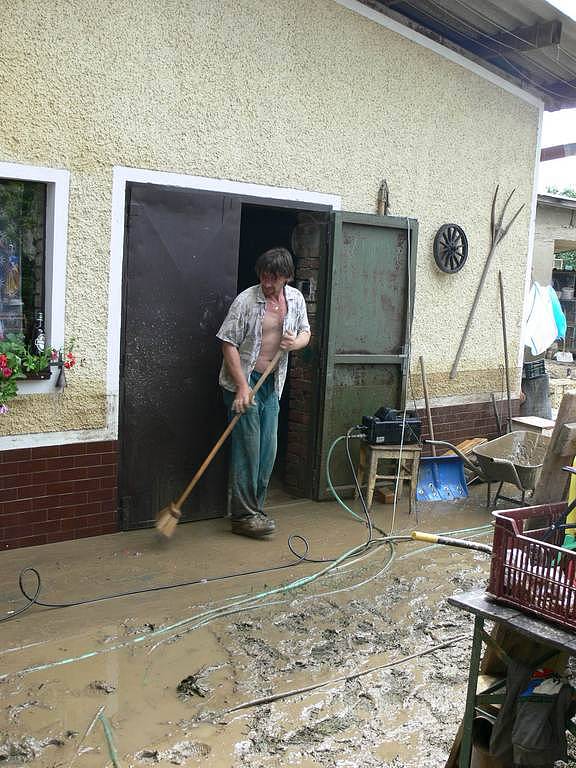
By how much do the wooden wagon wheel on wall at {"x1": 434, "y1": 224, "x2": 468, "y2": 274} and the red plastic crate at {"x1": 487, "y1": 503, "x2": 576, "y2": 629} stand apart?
5.22m

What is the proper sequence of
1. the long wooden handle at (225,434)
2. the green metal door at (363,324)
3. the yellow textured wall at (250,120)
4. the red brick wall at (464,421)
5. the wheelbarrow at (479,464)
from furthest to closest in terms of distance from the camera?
1. the red brick wall at (464,421)
2. the wheelbarrow at (479,464)
3. the green metal door at (363,324)
4. the long wooden handle at (225,434)
5. the yellow textured wall at (250,120)

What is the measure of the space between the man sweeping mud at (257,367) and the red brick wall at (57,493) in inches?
36.5

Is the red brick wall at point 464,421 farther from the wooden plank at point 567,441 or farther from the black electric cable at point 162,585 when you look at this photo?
the wooden plank at point 567,441

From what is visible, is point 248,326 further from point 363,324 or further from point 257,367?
point 363,324

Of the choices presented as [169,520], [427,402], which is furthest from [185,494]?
[427,402]

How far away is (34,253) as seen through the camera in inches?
215

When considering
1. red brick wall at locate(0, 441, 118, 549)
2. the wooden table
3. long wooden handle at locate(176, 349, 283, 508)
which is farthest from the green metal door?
the wooden table

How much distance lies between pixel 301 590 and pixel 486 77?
5610 millimetres

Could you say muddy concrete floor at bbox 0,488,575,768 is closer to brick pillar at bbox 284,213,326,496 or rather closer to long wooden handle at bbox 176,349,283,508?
long wooden handle at bbox 176,349,283,508

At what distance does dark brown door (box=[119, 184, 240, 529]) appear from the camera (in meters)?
5.81

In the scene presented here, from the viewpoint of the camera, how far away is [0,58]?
500cm

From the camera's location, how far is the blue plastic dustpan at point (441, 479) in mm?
7289

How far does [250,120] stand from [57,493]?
121 inches

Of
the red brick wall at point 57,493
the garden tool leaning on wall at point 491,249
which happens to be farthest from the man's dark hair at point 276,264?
the garden tool leaning on wall at point 491,249
